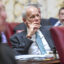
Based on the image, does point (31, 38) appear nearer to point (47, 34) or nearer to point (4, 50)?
point (47, 34)

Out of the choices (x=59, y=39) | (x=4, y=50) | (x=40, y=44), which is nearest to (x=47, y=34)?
(x=40, y=44)

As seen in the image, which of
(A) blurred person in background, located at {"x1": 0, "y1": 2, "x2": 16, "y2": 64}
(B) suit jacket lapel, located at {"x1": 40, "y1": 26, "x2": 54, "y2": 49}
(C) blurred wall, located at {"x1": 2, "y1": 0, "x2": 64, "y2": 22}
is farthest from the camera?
(C) blurred wall, located at {"x1": 2, "y1": 0, "x2": 64, "y2": 22}

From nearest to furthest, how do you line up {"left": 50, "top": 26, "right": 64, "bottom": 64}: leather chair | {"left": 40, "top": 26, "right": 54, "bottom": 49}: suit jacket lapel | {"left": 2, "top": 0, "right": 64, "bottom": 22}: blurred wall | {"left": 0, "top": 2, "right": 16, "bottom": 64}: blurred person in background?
1. {"left": 0, "top": 2, "right": 16, "bottom": 64}: blurred person in background
2. {"left": 50, "top": 26, "right": 64, "bottom": 64}: leather chair
3. {"left": 40, "top": 26, "right": 54, "bottom": 49}: suit jacket lapel
4. {"left": 2, "top": 0, "right": 64, "bottom": 22}: blurred wall

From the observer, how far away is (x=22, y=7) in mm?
4965

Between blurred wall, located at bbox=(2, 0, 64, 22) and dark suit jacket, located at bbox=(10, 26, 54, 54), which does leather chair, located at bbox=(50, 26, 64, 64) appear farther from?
blurred wall, located at bbox=(2, 0, 64, 22)

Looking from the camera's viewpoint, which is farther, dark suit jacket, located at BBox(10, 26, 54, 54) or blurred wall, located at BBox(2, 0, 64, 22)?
blurred wall, located at BBox(2, 0, 64, 22)

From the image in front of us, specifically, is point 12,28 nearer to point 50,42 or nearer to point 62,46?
point 50,42

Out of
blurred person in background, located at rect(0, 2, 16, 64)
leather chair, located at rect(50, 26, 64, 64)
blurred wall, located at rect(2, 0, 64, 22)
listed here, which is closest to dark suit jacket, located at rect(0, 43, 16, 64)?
blurred person in background, located at rect(0, 2, 16, 64)

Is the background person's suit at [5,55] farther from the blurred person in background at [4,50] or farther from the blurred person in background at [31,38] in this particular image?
the blurred person in background at [31,38]

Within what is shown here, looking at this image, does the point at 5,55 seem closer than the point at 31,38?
Yes

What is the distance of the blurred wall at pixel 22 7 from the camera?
16.2 feet

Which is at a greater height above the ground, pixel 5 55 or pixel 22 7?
pixel 5 55

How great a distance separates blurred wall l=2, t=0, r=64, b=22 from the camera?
4949 mm

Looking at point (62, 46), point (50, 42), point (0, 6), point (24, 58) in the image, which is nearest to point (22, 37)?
point (50, 42)
